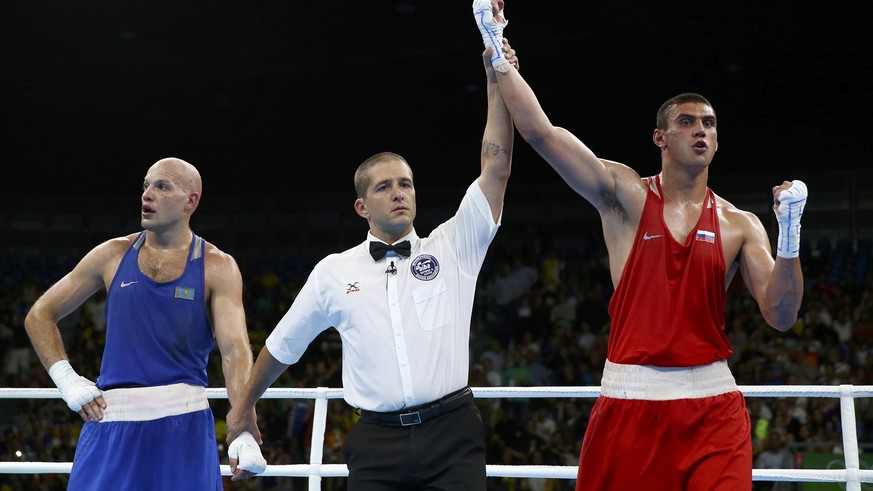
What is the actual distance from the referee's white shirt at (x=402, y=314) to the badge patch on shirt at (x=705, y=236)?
67 centimetres

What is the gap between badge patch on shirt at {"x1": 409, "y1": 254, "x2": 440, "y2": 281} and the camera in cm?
301

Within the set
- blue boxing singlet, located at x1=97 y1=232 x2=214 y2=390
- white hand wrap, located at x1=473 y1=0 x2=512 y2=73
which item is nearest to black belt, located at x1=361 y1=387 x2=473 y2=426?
blue boxing singlet, located at x1=97 y1=232 x2=214 y2=390

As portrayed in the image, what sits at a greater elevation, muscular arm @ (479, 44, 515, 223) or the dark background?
the dark background

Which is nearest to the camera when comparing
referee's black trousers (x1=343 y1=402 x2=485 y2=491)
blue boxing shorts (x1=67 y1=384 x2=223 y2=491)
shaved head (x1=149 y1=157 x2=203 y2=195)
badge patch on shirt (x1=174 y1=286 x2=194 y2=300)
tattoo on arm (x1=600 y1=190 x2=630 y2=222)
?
referee's black trousers (x1=343 y1=402 x2=485 y2=491)

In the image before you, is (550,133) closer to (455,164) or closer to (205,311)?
(205,311)

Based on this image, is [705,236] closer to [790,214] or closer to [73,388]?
[790,214]

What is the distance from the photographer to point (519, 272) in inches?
514

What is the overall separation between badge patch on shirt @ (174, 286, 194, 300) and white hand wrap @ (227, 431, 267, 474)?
23.6 inches

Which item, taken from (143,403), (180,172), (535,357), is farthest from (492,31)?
(535,357)

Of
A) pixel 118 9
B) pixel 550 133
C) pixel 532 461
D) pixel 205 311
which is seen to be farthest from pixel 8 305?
pixel 550 133

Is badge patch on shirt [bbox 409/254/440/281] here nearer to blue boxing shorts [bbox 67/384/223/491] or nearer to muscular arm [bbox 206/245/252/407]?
muscular arm [bbox 206/245/252/407]

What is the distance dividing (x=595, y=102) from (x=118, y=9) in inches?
248

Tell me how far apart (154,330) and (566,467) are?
71.4 inches

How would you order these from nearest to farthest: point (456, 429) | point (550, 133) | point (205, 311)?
point (456, 429)
point (550, 133)
point (205, 311)
